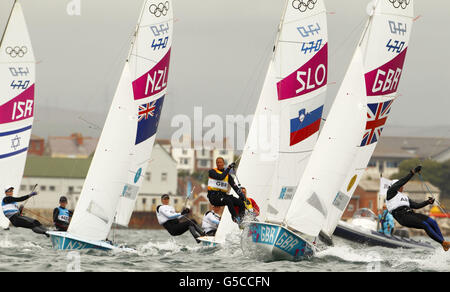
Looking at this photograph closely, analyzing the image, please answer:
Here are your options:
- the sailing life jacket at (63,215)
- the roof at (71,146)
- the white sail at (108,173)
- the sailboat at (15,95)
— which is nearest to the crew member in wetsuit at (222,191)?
the white sail at (108,173)

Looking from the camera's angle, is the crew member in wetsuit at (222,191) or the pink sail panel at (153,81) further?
the pink sail panel at (153,81)

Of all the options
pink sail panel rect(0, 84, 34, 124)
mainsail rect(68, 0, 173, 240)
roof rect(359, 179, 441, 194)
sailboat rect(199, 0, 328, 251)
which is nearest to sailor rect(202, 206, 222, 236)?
sailboat rect(199, 0, 328, 251)

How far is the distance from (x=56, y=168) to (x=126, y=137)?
5791 centimetres

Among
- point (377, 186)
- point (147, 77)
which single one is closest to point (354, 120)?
point (147, 77)

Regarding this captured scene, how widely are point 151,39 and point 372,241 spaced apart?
27.4ft

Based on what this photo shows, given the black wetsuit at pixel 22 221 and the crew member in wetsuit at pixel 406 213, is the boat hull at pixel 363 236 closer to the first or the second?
the crew member in wetsuit at pixel 406 213

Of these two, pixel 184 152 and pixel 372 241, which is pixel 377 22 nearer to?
pixel 372 241

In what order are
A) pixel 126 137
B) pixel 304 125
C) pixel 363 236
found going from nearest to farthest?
pixel 126 137 < pixel 304 125 < pixel 363 236

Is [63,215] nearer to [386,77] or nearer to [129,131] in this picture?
[129,131]

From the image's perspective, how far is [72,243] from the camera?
16.9m

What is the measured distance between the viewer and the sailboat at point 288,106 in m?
18.5

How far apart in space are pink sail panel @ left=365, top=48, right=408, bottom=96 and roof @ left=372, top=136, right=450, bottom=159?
9093 cm

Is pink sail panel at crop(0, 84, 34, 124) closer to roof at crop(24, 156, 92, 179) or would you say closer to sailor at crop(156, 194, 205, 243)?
sailor at crop(156, 194, 205, 243)
